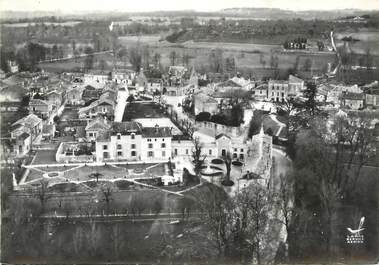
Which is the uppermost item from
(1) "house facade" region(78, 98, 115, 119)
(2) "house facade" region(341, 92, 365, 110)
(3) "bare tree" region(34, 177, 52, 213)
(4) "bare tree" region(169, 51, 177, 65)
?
(4) "bare tree" region(169, 51, 177, 65)

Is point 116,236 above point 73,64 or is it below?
below

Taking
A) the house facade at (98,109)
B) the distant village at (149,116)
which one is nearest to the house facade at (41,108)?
the distant village at (149,116)

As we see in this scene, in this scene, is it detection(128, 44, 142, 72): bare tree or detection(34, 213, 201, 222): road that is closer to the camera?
detection(34, 213, 201, 222): road

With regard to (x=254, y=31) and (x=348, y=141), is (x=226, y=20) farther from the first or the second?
(x=348, y=141)

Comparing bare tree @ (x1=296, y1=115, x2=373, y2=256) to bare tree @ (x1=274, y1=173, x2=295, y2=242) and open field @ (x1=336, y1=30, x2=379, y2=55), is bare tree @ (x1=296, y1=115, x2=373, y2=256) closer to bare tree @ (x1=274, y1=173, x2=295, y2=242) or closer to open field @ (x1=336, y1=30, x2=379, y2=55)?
bare tree @ (x1=274, y1=173, x2=295, y2=242)

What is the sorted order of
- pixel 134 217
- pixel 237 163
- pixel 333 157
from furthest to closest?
pixel 333 157 < pixel 237 163 < pixel 134 217

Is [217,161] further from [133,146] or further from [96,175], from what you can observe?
[96,175]

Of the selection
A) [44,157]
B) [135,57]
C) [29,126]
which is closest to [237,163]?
[44,157]

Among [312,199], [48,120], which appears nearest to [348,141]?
[312,199]

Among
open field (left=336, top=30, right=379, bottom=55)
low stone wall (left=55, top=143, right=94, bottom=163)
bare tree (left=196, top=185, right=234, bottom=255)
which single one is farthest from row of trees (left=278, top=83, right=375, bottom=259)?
low stone wall (left=55, top=143, right=94, bottom=163)
